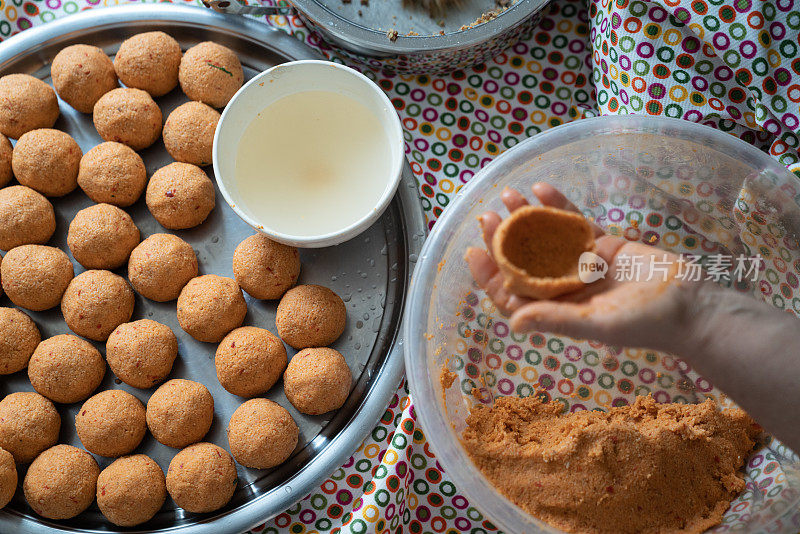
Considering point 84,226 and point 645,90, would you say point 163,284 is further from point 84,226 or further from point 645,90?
point 645,90

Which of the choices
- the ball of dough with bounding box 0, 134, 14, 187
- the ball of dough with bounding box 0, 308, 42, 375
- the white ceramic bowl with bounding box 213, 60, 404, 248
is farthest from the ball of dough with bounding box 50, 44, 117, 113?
the ball of dough with bounding box 0, 308, 42, 375

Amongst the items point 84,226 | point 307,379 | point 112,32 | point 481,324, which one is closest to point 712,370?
point 481,324

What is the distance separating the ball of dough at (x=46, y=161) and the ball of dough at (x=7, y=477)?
500 millimetres

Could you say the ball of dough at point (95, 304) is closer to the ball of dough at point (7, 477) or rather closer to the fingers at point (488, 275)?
the ball of dough at point (7, 477)

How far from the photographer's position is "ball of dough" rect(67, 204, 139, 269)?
1211 millimetres

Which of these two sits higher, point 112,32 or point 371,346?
point 112,32

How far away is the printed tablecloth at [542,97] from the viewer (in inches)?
45.1

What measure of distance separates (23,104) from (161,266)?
17.3 inches

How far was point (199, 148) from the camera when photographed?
4.13ft

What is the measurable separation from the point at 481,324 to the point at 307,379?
36 cm

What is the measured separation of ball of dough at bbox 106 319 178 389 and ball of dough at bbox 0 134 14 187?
39 cm

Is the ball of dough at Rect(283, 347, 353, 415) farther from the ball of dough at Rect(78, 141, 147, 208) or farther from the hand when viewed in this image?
the ball of dough at Rect(78, 141, 147, 208)

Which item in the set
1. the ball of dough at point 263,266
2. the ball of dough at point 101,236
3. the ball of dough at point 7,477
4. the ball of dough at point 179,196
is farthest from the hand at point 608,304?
the ball of dough at point 7,477

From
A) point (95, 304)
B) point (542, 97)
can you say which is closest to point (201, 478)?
point (95, 304)
